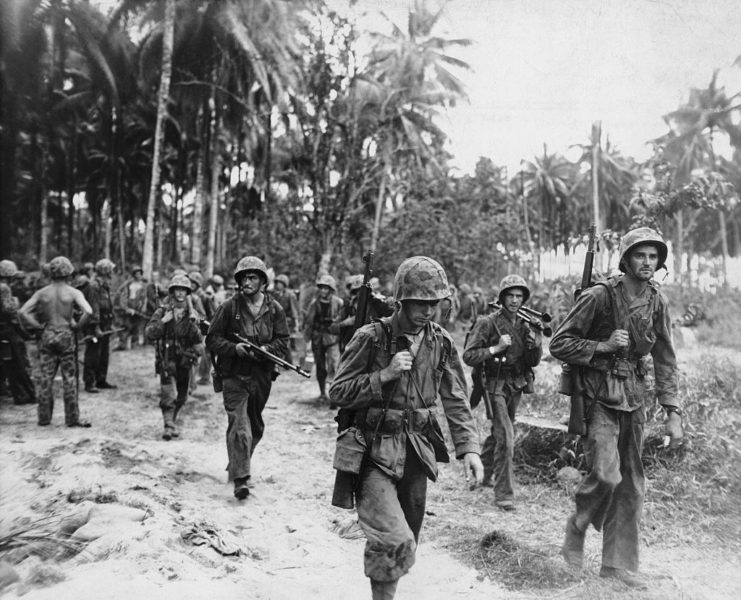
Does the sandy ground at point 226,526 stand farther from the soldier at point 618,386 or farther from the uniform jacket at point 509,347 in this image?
the uniform jacket at point 509,347

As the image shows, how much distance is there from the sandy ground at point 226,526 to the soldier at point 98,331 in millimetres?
2508

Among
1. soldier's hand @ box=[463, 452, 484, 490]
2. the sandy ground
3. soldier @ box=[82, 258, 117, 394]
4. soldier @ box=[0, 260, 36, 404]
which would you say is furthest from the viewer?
soldier @ box=[82, 258, 117, 394]

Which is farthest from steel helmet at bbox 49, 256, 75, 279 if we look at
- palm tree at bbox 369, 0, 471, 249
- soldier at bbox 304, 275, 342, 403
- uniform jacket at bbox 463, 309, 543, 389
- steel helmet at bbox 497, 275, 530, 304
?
palm tree at bbox 369, 0, 471, 249

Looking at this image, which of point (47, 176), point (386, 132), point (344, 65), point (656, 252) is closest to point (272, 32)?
point (344, 65)

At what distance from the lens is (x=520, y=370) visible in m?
5.94

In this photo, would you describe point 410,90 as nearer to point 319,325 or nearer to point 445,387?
point 319,325

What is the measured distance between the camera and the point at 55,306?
7.63 m

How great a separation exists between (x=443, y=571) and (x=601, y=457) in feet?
4.54

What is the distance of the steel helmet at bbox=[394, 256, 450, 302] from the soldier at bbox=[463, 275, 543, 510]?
2559 mm

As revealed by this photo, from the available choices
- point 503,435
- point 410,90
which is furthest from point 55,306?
point 410,90

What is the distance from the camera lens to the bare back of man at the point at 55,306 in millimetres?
7605

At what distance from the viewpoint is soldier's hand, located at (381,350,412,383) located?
3.12 metres

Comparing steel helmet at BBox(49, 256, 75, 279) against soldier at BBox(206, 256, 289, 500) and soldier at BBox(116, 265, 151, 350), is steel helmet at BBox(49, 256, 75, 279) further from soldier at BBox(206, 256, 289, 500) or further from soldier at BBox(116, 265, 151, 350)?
soldier at BBox(116, 265, 151, 350)

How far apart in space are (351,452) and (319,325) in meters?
6.94
